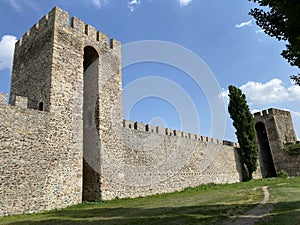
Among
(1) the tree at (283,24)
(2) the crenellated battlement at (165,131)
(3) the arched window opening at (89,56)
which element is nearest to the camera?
(1) the tree at (283,24)

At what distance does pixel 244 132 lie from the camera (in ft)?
70.9

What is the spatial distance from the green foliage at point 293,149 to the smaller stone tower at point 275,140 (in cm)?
31

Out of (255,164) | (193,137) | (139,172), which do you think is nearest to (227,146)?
(255,164)

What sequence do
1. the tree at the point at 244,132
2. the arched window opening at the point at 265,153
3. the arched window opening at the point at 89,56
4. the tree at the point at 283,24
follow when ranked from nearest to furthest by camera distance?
1. the tree at the point at 283,24
2. the arched window opening at the point at 89,56
3. the tree at the point at 244,132
4. the arched window opening at the point at 265,153

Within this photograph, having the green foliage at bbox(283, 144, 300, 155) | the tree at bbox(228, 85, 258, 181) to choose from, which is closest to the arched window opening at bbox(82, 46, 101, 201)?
the tree at bbox(228, 85, 258, 181)

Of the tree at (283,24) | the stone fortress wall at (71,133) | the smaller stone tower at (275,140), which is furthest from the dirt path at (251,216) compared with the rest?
the smaller stone tower at (275,140)

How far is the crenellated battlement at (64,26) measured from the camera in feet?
37.4

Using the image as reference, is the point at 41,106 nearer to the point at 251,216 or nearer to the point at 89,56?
the point at 89,56

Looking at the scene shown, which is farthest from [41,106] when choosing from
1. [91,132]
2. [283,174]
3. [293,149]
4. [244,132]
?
[293,149]

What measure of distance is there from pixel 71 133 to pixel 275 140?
21754 mm

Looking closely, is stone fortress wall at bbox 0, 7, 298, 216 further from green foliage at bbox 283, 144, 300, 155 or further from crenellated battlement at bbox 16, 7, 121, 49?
green foliage at bbox 283, 144, 300, 155

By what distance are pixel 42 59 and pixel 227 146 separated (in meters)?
16.6

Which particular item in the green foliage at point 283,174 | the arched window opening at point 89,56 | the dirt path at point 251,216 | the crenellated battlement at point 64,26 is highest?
the crenellated battlement at point 64,26

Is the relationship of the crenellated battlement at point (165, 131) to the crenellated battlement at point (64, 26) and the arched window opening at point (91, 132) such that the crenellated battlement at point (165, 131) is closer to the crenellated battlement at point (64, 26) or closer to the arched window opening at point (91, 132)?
the arched window opening at point (91, 132)
